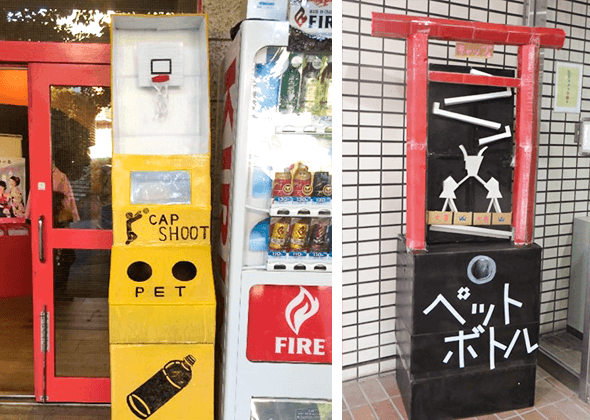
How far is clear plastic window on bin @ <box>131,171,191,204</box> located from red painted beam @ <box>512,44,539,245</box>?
5.06 ft

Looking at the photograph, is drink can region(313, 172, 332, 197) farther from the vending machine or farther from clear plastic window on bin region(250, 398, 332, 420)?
clear plastic window on bin region(250, 398, 332, 420)

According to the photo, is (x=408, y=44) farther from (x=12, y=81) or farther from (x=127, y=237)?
(x=12, y=81)

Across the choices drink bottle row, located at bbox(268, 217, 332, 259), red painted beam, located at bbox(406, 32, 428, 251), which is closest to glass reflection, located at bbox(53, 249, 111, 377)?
drink bottle row, located at bbox(268, 217, 332, 259)

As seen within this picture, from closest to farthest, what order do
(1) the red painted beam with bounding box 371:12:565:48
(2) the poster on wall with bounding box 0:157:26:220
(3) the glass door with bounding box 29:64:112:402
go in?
(1) the red painted beam with bounding box 371:12:565:48 → (3) the glass door with bounding box 29:64:112:402 → (2) the poster on wall with bounding box 0:157:26:220

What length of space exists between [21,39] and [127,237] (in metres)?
1.42

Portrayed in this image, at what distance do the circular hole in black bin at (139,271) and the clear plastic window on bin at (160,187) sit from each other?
0.30 m

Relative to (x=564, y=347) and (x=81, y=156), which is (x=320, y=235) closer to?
(x=81, y=156)

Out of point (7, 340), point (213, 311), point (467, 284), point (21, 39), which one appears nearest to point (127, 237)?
point (213, 311)

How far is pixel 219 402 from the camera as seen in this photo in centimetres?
263

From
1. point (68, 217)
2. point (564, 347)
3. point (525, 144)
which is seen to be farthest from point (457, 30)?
point (68, 217)

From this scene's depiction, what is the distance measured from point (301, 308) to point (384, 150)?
88cm

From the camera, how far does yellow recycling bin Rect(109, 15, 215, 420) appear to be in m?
2.35

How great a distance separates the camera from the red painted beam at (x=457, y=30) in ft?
6.79

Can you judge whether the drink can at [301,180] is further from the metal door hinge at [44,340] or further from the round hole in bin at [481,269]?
the metal door hinge at [44,340]
